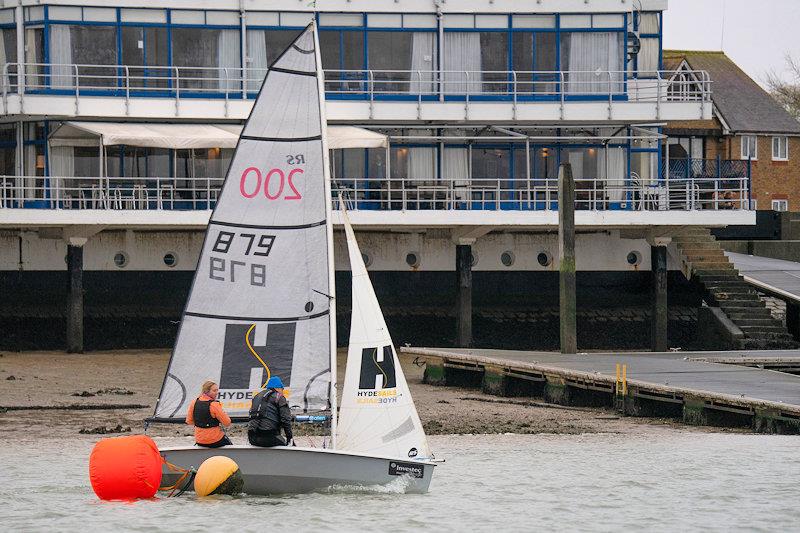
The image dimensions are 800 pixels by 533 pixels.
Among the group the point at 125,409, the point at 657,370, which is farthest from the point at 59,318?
the point at 657,370

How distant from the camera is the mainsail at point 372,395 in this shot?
69.4ft

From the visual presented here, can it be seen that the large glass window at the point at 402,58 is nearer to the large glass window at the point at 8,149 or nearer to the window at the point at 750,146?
the large glass window at the point at 8,149

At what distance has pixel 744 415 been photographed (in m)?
28.6

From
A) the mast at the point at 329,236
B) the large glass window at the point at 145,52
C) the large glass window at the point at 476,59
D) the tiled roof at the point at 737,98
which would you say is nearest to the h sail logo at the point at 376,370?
the mast at the point at 329,236

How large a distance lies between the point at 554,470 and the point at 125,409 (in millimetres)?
9638

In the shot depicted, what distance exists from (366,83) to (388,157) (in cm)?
243

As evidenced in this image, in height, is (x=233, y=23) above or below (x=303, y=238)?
above

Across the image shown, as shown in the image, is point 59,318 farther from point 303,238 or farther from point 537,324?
point 303,238

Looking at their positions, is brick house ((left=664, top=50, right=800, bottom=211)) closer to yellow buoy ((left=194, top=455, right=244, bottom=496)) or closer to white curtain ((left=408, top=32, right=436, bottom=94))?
white curtain ((left=408, top=32, right=436, bottom=94))

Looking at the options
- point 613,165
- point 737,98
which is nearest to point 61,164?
point 613,165

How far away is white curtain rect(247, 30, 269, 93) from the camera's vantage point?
43.0 m

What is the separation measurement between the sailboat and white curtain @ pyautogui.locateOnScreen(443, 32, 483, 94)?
22.5 meters

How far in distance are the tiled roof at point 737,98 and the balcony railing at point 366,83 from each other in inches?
867

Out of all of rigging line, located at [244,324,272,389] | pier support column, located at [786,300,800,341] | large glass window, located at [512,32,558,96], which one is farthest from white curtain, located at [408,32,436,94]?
rigging line, located at [244,324,272,389]
